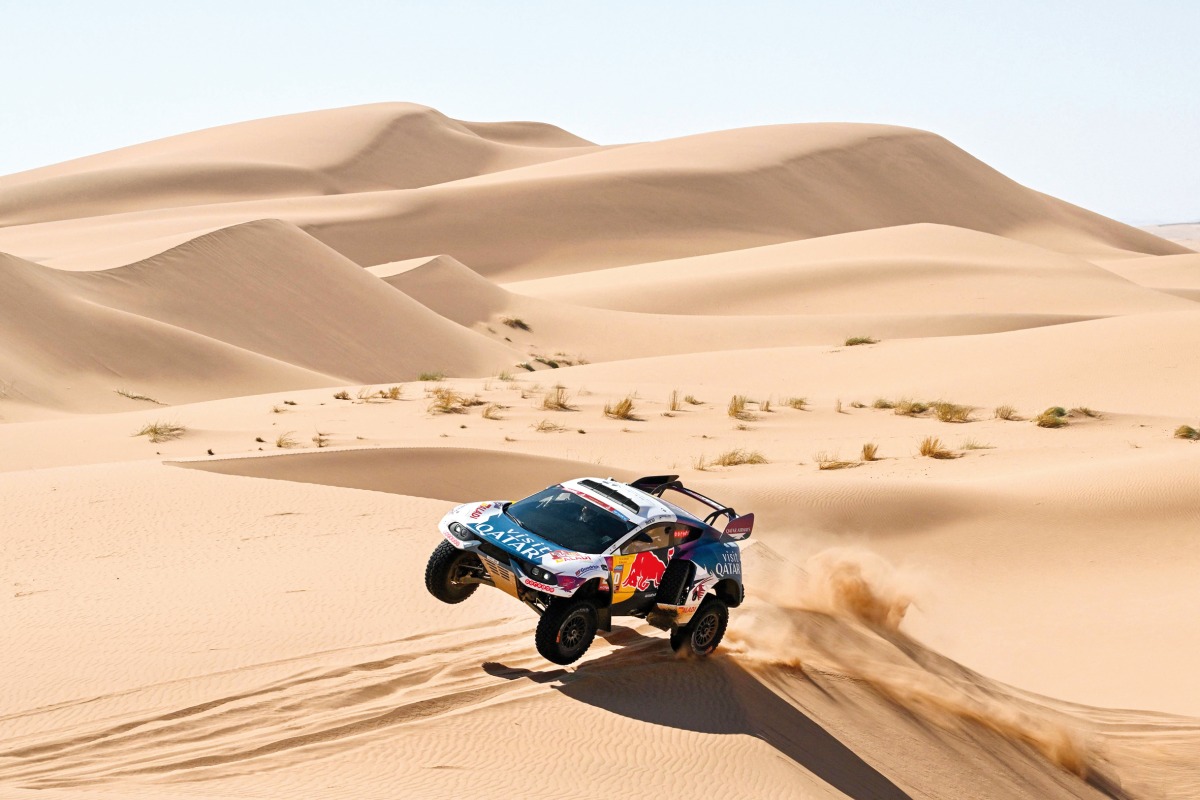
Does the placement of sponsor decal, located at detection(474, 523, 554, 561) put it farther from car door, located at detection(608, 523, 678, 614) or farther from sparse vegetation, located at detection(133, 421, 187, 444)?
sparse vegetation, located at detection(133, 421, 187, 444)

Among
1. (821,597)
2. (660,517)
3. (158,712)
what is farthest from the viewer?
(821,597)

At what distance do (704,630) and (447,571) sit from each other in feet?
5.85

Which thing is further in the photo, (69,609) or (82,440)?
(82,440)

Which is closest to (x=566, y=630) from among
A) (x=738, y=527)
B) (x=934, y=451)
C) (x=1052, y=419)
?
(x=738, y=527)

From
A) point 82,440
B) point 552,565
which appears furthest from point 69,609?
point 82,440

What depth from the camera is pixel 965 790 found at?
757cm

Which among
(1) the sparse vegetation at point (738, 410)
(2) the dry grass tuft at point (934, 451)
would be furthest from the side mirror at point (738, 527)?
(1) the sparse vegetation at point (738, 410)

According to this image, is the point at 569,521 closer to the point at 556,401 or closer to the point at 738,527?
the point at 738,527

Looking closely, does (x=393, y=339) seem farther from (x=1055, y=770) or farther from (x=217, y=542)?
(x=1055, y=770)

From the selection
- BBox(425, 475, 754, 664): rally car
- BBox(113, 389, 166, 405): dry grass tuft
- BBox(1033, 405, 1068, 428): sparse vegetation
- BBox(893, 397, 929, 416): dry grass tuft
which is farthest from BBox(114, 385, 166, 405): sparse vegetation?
BBox(425, 475, 754, 664): rally car

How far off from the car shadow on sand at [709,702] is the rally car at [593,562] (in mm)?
220

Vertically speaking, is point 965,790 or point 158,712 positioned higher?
point 158,712

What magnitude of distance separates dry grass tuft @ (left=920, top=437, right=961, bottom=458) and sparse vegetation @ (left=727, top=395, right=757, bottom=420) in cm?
319

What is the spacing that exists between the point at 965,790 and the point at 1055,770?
1493 mm
